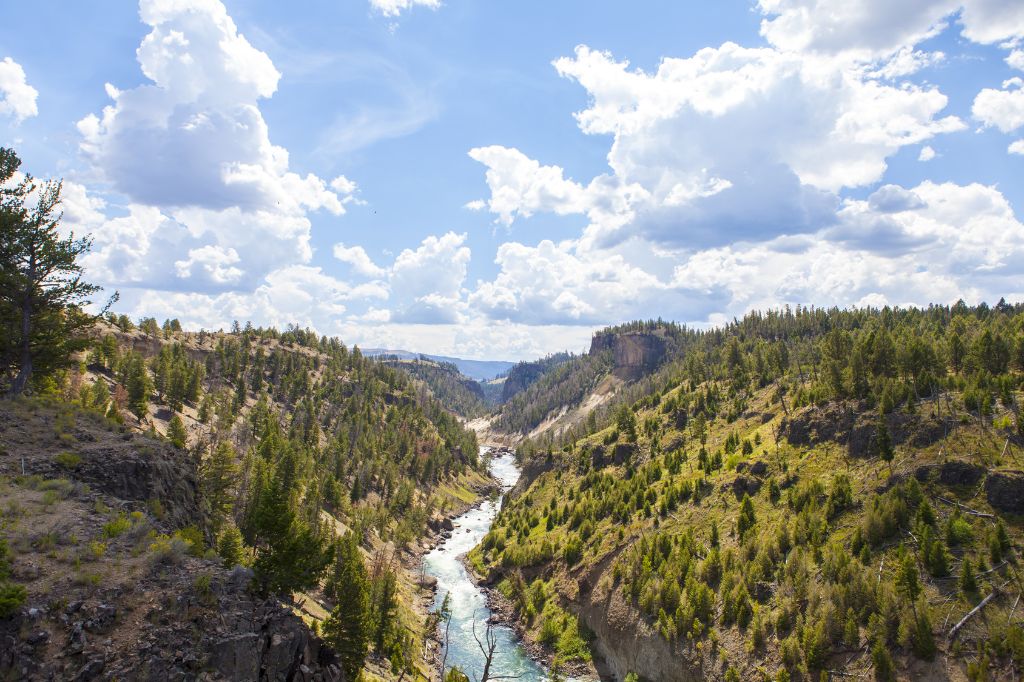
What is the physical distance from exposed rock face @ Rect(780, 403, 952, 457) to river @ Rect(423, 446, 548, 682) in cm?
5049

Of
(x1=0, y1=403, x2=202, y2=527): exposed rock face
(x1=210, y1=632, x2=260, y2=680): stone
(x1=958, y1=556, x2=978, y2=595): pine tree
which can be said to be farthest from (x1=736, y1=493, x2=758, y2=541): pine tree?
(x1=0, y1=403, x2=202, y2=527): exposed rock face

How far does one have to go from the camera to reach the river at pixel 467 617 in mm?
65000

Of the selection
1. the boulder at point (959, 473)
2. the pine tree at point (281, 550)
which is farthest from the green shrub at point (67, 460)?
the boulder at point (959, 473)

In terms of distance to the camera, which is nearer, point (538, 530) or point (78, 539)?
point (78, 539)

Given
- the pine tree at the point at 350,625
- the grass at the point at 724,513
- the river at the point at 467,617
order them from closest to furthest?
the pine tree at the point at 350,625
the grass at the point at 724,513
the river at the point at 467,617

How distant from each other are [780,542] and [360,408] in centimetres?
15684

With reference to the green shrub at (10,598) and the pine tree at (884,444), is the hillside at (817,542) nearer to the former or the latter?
the pine tree at (884,444)

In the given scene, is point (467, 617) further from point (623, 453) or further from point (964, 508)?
point (964, 508)

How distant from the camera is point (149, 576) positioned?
2436cm

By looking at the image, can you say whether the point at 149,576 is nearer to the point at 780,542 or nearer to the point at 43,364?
the point at 43,364

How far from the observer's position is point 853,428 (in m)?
72.4

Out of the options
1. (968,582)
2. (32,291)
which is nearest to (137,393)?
(32,291)

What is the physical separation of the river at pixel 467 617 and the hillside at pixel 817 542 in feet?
13.0

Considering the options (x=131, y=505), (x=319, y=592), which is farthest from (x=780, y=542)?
(x=131, y=505)
